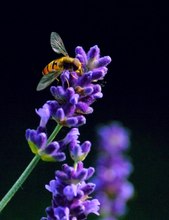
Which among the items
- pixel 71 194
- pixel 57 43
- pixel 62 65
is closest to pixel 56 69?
pixel 62 65

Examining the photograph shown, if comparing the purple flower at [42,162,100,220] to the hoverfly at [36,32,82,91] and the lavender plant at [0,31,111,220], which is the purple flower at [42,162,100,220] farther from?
the hoverfly at [36,32,82,91]

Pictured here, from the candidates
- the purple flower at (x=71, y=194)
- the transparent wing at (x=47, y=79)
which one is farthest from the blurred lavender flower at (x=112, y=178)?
the purple flower at (x=71, y=194)

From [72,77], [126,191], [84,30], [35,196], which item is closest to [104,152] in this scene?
[126,191]

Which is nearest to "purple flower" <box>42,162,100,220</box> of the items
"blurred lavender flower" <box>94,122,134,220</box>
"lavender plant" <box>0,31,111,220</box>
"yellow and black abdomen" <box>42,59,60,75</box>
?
"lavender plant" <box>0,31,111,220</box>

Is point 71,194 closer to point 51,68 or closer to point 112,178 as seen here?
point 51,68

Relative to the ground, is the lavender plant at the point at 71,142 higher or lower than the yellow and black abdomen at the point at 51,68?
lower

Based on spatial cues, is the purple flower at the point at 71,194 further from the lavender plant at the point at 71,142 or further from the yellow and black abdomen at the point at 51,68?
the yellow and black abdomen at the point at 51,68
